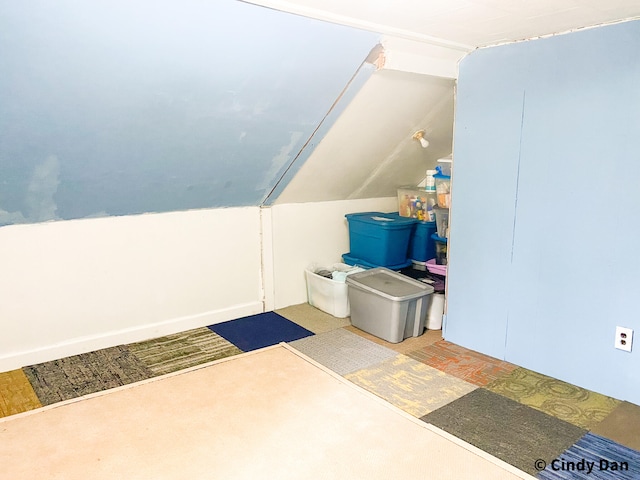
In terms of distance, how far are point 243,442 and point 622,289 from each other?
1854 millimetres

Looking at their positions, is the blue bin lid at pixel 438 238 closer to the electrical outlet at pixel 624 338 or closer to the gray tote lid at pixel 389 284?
the gray tote lid at pixel 389 284

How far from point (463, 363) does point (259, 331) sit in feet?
4.28

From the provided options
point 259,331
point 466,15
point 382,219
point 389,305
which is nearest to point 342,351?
point 389,305

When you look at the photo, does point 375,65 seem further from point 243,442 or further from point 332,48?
point 243,442

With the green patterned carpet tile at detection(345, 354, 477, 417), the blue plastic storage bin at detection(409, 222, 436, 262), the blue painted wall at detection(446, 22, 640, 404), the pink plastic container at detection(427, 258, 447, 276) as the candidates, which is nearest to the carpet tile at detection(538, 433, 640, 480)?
the blue painted wall at detection(446, 22, 640, 404)

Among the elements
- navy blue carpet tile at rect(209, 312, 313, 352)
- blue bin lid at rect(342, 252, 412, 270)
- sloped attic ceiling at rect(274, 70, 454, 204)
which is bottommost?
navy blue carpet tile at rect(209, 312, 313, 352)

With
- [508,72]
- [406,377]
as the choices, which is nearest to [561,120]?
[508,72]

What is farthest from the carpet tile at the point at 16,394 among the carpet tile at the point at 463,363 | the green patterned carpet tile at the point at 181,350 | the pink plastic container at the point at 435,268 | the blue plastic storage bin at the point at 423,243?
the blue plastic storage bin at the point at 423,243

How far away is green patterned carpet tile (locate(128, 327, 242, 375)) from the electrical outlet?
6.57ft

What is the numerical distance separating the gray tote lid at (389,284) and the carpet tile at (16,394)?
75.0 inches

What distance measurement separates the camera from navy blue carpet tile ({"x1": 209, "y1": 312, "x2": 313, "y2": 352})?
2936mm

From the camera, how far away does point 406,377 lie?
98.4 inches

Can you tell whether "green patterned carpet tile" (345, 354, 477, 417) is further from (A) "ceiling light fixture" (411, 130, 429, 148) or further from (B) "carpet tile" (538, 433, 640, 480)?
(A) "ceiling light fixture" (411, 130, 429, 148)

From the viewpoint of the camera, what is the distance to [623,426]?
6.71 feet
